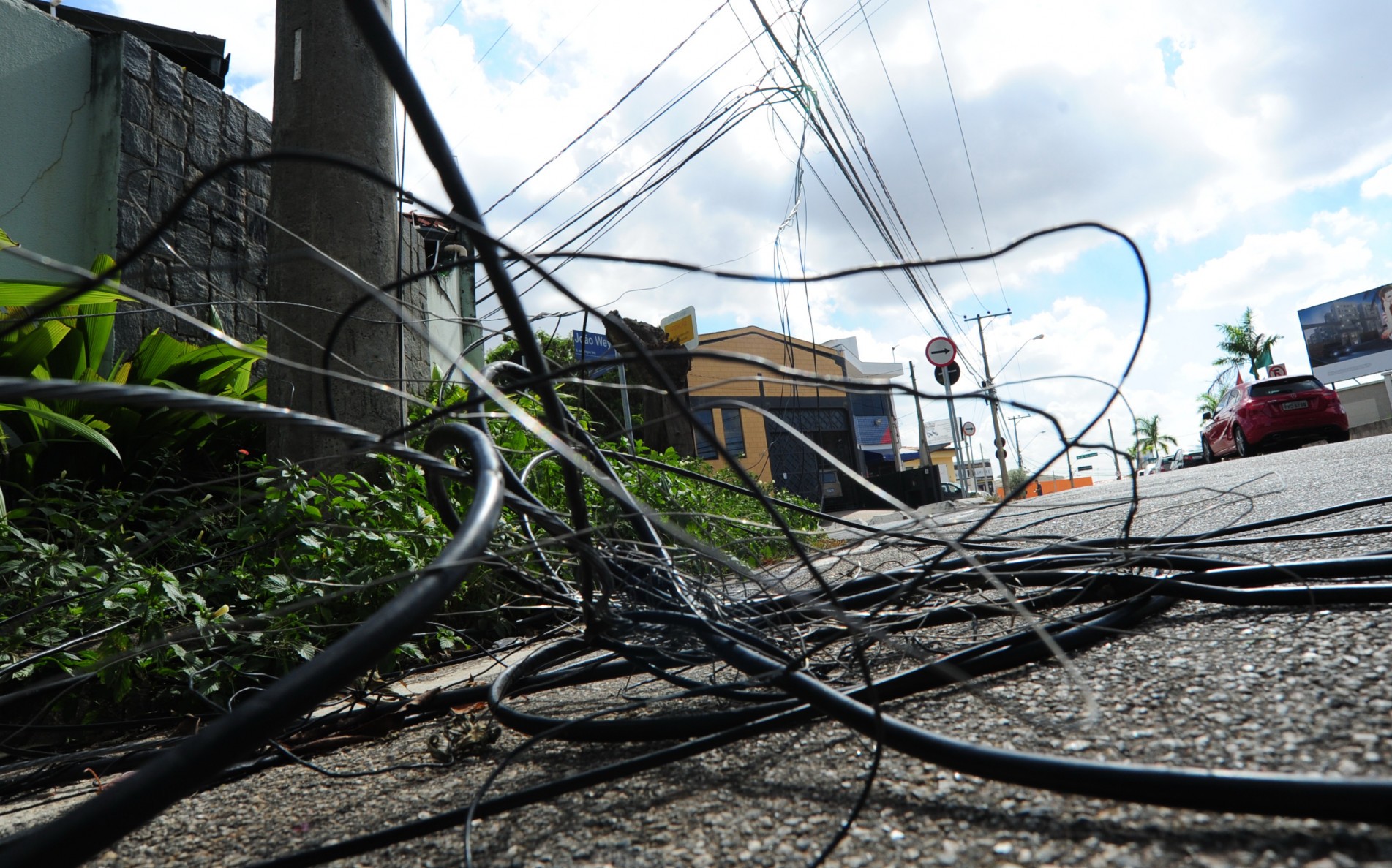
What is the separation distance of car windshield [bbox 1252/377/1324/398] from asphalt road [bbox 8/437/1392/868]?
34.2 feet

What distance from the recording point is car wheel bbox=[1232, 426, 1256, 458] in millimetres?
9750

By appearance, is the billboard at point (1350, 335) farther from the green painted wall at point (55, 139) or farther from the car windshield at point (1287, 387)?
the green painted wall at point (55, 139)

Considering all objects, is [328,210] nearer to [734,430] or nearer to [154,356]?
[154,356]

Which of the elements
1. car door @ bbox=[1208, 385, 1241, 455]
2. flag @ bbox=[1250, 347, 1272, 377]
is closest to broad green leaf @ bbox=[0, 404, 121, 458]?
car door @ bbox=[1208, 385, 1241, 455]

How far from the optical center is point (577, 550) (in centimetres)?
93

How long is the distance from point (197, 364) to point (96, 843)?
3623 millimetres

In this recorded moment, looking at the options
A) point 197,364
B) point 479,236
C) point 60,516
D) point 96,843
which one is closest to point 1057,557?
point 479,236

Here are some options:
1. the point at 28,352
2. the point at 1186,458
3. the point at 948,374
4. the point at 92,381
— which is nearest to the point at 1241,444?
the point at 948,374

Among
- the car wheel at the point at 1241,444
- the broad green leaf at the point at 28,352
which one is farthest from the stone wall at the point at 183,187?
the car wheel at the point at 1241,444

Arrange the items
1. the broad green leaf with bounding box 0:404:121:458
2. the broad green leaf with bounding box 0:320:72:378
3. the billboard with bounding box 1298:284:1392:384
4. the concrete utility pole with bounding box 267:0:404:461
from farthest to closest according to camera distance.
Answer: the billboard with bounding box 1298:284:1392:384 → the broad green leaf with bounding box 0:320:72:378 → the concrete utility pole with bounding box 267:0:404:461 → the broad green leaf with bounding box 0:404:121:458

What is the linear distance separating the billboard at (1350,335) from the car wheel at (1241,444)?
26263mm

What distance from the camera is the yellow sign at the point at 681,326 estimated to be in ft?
34.9

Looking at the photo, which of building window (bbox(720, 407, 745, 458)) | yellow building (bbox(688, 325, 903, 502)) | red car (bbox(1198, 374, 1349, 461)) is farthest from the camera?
building window (bbox(720, 407, 745, 458))

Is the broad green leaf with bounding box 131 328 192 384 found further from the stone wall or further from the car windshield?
the car windshield
